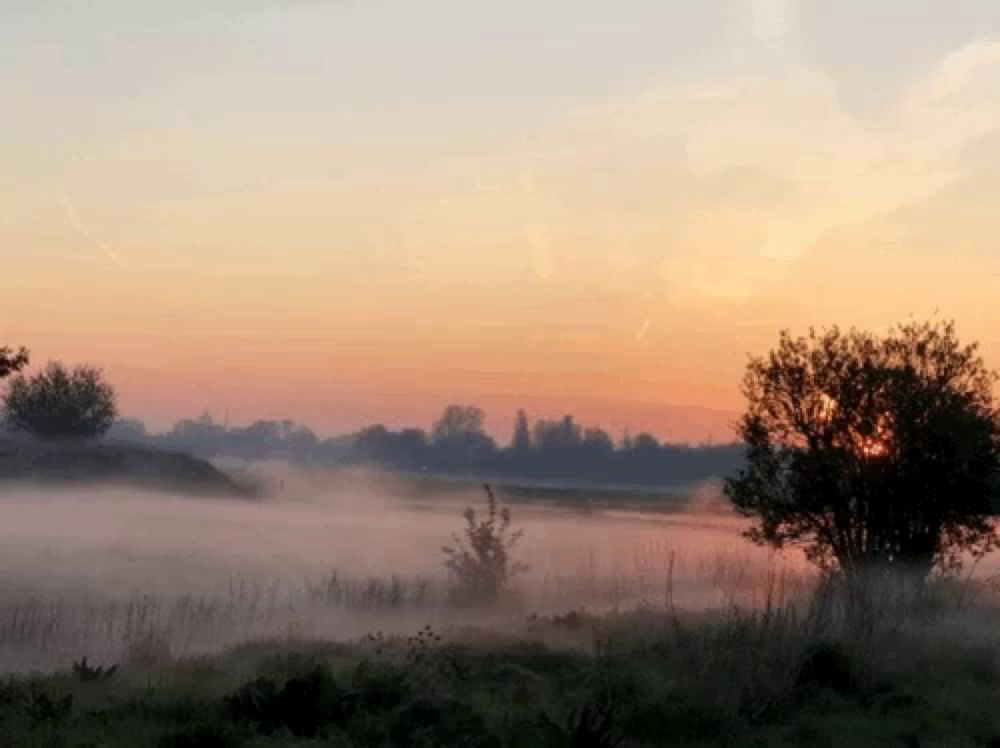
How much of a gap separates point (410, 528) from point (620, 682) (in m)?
57.3

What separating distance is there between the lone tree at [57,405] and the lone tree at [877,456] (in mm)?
75056

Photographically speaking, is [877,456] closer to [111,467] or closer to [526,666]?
[526,666]

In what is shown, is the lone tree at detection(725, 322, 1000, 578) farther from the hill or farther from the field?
the hill

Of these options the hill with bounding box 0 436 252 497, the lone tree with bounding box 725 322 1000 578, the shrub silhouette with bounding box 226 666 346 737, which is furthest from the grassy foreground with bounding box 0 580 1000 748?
the hill with bounding box 0 436 252 497

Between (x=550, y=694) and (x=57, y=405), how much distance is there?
8330cm

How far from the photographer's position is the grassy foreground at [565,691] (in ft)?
32.0

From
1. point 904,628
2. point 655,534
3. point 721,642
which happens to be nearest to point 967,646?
point 904,628

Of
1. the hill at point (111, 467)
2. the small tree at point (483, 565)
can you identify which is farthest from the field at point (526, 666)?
the hill at point (111, 467)

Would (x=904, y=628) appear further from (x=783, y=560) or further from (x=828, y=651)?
(x=783, y=560)

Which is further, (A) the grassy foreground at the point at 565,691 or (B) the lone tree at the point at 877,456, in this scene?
(B) the lone tree at the point at 877,456

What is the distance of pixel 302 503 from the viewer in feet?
314

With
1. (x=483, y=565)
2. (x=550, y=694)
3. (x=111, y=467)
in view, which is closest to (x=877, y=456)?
(x=483, y=565)

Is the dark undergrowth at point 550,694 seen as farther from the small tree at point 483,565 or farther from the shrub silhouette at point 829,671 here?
the small tree at point 483,565

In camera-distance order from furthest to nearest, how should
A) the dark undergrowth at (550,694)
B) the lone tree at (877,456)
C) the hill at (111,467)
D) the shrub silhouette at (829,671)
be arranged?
the hill at (111,467) → the lone tree at (877,456) → the shrub silhouette at (829,671) → the dark undergrowth at (550,694)
